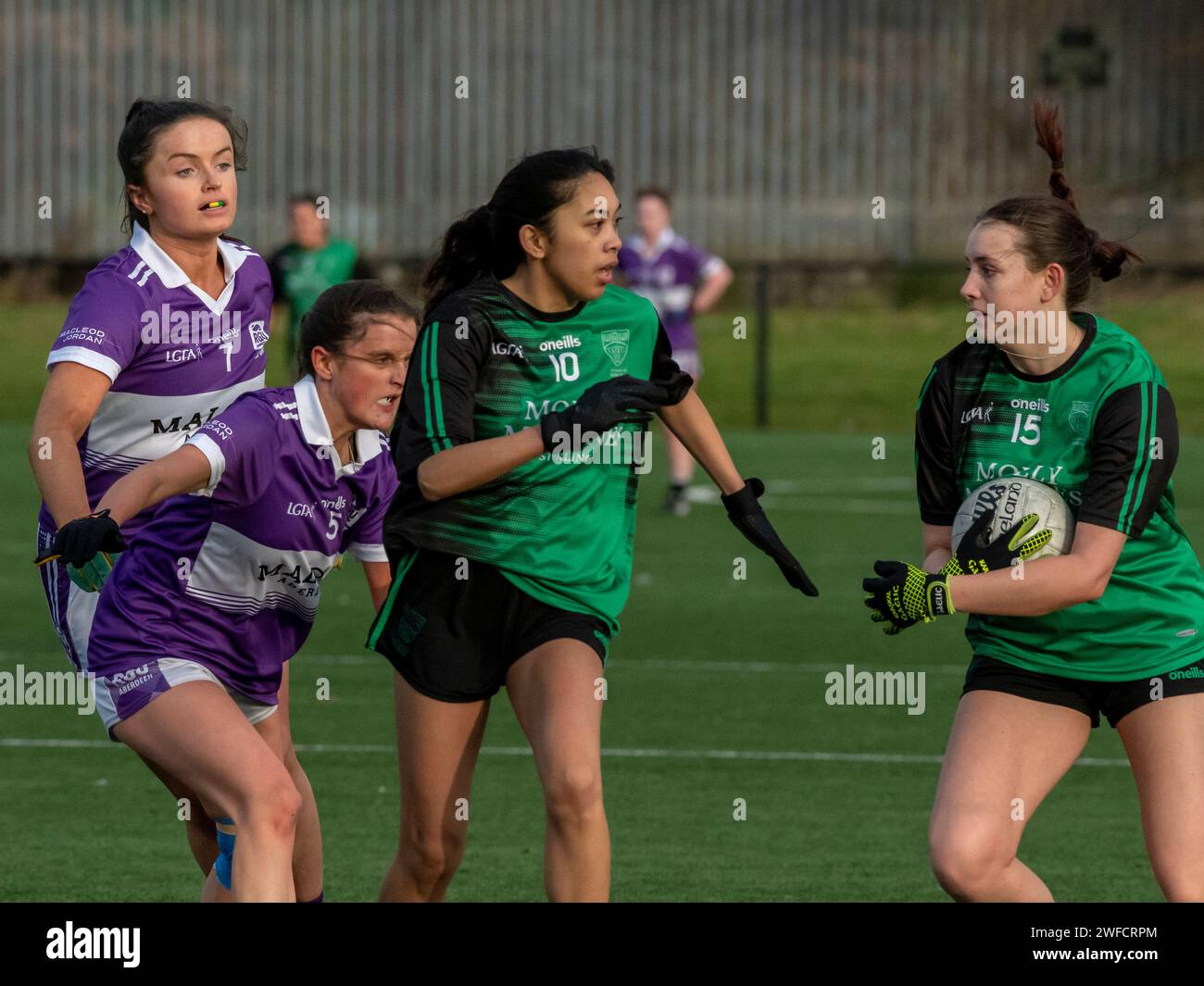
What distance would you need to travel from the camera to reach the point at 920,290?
27.8 meters

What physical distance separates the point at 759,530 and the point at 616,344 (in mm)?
609

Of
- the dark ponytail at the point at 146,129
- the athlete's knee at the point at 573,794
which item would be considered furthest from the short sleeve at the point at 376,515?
the dark ponytail at the point at 146,129

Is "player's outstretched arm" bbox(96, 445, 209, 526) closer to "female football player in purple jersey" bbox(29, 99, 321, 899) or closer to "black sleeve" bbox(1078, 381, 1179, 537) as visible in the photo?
"female football player in purple jersey" bbox(29, 99, 321, 899)

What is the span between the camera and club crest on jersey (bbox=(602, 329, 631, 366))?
5.54m

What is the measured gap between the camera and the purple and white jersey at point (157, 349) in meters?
5.62

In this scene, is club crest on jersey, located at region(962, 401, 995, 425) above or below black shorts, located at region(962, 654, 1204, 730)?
above

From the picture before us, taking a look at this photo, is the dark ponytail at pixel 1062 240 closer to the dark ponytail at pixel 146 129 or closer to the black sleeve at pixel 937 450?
the black sleeve at pixel 937 450

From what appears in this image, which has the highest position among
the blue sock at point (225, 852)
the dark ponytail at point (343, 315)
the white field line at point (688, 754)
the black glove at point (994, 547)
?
the dark ponytail at point (343, 315)

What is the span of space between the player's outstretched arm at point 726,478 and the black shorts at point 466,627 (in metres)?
0.50

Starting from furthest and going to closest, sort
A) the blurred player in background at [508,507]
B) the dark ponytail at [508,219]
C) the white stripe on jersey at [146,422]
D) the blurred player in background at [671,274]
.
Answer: the blurred player in background at [671,274], the white stripe on jersey at [146,422], the dark ponytail at [508,219], the blurred player in background at [508,507]

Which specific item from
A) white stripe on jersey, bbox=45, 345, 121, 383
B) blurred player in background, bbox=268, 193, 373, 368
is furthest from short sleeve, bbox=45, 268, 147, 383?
blurred player in background, bbox=268, 193, 373, 368

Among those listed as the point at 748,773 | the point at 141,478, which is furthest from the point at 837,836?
the point at 141,478

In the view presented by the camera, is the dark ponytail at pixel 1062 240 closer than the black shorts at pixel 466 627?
Yes

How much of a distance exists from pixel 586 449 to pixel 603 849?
991 millimetres
